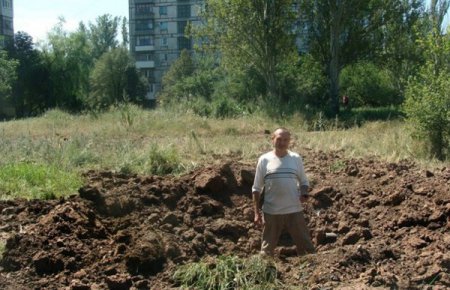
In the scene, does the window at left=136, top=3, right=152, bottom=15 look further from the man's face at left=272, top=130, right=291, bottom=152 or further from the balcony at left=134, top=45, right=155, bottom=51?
the man's face at left=272, top=130, right=291, bottom=152

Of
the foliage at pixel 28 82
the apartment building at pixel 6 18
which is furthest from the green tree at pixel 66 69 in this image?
the apartment building at pixel 6 18

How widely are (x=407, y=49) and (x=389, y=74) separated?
9.51 metres

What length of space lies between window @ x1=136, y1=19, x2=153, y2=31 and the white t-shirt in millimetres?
88947

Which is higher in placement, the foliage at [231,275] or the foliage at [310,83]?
the foliage at [310,83]

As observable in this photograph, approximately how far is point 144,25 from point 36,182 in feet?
285

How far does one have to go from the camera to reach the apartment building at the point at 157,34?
299 feet

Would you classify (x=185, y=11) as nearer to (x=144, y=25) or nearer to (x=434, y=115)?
(x=144, y=25)

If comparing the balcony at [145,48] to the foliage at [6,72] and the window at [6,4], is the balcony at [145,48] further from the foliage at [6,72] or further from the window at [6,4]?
the foliage at [6,72]

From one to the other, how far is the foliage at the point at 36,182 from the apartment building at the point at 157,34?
3195 inches

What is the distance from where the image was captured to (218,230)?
7.80m

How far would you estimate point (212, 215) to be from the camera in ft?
27.4

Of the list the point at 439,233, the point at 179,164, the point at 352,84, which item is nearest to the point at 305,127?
the point at 179,164

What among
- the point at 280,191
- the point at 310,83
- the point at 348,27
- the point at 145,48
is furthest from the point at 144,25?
the point at 280,191

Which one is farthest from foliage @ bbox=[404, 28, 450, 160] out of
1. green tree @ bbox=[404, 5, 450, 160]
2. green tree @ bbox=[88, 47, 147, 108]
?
green tree @ bbox=[88, 47, 147, 108]
